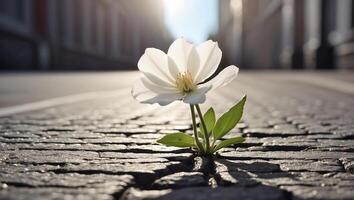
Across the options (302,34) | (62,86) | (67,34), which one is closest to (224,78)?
(62,86)

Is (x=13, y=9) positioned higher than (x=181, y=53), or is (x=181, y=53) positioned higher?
(x=13, y=9)

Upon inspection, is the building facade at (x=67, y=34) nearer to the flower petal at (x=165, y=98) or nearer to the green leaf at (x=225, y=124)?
the green leaf at (x=225, y=124)

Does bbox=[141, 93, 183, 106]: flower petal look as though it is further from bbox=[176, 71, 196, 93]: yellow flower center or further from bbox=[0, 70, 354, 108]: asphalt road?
bbox=[0, 70, 354, 108]: asphalt road

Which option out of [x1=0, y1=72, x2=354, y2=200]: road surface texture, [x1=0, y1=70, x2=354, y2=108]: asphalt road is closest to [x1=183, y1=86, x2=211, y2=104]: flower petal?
[x1=0, y1=72, x2=354, y2=200]: road surface texture

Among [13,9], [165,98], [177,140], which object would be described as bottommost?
[177,140]

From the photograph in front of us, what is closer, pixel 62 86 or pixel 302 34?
pixel 62 86

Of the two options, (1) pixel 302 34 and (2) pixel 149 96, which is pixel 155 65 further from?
(1) pixel 302 34

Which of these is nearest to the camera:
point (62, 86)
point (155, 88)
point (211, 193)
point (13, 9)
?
point (211, 193)
